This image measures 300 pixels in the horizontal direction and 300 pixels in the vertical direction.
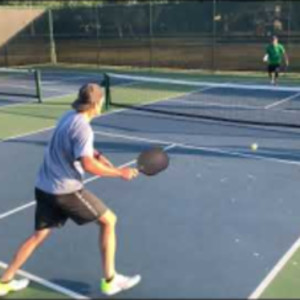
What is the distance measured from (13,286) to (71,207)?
100 cm

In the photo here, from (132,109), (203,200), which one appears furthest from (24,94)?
(203,200)

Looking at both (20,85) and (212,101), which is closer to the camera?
(212,101)

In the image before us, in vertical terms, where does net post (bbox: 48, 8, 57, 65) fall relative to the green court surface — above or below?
above

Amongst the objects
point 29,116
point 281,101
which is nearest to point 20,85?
point 29,116

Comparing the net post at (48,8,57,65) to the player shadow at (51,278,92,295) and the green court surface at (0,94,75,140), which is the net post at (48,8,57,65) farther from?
the player shadow at (51,278,92,295)

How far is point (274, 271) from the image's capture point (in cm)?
512

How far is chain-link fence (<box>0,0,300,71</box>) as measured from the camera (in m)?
23.6

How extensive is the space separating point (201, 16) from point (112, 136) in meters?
15.0

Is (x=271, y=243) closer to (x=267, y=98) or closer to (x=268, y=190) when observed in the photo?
(x=268, y=190)

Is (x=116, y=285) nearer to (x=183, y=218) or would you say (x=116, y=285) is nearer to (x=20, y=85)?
(x=183, y=218)

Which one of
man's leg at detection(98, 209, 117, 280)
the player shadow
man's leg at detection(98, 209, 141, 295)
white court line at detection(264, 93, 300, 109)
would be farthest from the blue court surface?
white court line at detection(264, 93, 300, 109)

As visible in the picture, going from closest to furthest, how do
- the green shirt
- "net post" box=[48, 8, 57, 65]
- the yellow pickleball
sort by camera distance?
the yellow pickleball
the green shirt
"net post" box=[48, 8, 57, 65]

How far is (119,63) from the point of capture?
26.8 m

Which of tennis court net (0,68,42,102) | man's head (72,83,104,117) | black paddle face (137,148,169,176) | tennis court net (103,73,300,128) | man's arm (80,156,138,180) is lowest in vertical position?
tennis court net (103,73,300,128)
